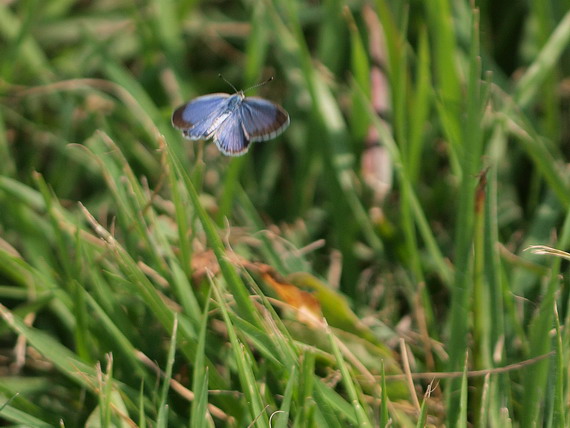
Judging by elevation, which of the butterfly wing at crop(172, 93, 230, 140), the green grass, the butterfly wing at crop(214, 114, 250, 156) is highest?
the butterfly wing at crop(172, 93, 230, 140)

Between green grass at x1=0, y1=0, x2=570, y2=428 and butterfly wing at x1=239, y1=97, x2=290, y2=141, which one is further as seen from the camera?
butterfly wing at x1=239, y1=97, x2=290, y2=141

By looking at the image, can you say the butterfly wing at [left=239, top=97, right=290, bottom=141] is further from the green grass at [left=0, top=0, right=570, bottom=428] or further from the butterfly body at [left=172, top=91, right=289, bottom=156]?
the green grass at [left=0, top=0, right=570, bottom=428]

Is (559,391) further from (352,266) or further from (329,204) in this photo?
(329,204)

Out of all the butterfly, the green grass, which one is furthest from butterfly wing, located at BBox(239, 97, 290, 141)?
the green grass

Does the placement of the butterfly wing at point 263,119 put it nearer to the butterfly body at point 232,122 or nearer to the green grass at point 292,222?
the butterfly body at point 232,122

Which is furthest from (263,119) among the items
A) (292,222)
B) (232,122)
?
(292,222)

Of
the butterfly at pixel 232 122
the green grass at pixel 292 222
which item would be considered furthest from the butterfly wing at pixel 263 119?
the green grass at pixel 292 222

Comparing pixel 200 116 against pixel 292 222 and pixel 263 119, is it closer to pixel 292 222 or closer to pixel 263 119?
pixel 263 119
